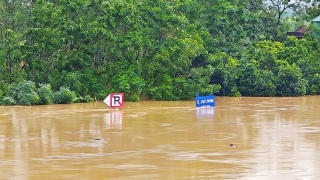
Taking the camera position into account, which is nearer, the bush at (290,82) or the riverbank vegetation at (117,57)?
the riverbank vegetation at (117,57)

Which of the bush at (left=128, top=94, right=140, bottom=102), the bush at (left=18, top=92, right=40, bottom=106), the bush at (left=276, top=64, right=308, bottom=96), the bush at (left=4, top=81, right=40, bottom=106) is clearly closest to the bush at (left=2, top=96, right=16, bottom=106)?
the bush at (left=4, top=81, right=40, bottom=106)

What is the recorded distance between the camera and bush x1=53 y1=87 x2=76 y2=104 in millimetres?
32812

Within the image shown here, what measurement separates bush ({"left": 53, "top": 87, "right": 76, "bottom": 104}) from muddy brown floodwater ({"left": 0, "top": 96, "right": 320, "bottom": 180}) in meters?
1.92

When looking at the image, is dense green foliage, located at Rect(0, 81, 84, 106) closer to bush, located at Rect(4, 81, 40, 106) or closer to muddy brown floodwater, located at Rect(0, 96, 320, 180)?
bush, located at Rect(4, 81, 40, 106)

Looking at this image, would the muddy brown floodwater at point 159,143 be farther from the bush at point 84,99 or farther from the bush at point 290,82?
the bush at point 290,82

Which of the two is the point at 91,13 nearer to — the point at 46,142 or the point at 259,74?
the point at 259,74

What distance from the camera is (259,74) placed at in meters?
39.4

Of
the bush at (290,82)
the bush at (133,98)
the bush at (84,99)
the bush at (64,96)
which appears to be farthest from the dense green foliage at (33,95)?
the bush at (290,82)

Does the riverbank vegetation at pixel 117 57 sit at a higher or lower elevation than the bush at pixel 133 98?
higher

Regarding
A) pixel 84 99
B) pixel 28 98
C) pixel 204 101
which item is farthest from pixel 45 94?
pixel 204 101

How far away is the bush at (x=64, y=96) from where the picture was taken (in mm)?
32812

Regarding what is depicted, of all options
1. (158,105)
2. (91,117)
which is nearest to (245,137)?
(91,117)

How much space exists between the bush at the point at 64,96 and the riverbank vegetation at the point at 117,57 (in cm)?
5

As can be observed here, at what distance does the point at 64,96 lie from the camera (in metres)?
32.9
